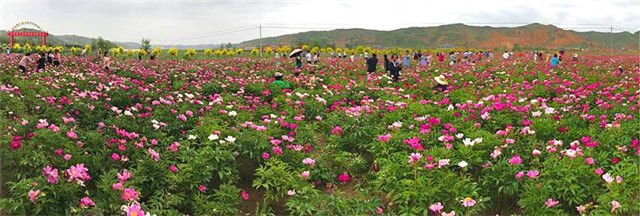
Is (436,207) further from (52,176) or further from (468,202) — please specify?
(52,176)

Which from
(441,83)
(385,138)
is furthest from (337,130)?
(441,83)

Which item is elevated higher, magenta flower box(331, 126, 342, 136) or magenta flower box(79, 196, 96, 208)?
magenta flower box(331, 126, 342, 136)

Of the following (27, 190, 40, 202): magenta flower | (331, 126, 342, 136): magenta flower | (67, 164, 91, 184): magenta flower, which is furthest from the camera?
(331, 126, 342, 136): magenta flower

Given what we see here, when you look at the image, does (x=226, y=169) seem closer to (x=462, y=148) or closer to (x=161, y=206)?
(x=161, y=206)

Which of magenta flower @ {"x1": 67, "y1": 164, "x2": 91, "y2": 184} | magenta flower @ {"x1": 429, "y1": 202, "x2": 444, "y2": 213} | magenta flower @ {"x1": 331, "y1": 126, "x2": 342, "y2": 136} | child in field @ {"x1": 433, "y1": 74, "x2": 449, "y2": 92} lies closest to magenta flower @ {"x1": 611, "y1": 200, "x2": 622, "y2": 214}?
magenta flower @ {"x1": 429, "y1": 202, "x2": 444, "y2": 213}

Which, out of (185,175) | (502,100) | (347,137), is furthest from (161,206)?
(502,100)

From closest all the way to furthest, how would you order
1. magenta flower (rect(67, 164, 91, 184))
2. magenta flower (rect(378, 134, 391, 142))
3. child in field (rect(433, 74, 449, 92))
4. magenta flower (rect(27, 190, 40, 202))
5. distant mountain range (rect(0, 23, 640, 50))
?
magenta flower (rect(27, 190, 40, 202))
magenta flower (rect(67, 164, 91, 184))
magenta flower (rect(378, 134, 391, 142))
child in field (rect(433, 74, 449, 92))
distant mountain range (rect(0, 23, 640, 50))

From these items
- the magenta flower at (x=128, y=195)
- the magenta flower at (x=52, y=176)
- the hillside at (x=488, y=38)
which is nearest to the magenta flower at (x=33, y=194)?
the magenta flower at (x=52, y=176)

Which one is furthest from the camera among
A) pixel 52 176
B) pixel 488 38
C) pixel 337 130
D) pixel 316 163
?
pixel 488 38

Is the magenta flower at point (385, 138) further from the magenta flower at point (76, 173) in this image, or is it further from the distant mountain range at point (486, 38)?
the distant mountain range at point (486, 38)

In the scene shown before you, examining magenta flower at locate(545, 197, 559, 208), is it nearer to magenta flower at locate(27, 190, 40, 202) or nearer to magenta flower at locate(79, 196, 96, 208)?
magenta flower at locate(79, 196, 96, 208)

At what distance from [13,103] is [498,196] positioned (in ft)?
20.7

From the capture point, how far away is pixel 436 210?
10.9ft

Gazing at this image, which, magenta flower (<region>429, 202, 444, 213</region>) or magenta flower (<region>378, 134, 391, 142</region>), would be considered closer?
magenta flower (<region>429, 202, 444, 213</region>)
